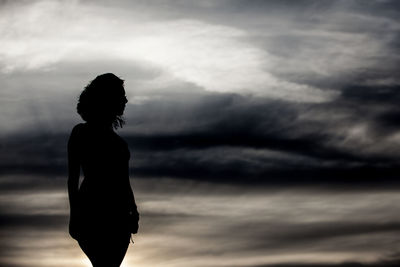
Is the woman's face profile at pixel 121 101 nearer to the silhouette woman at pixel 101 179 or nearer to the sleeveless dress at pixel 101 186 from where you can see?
the silhouette woman at pixel 101 179

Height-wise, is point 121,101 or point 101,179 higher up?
point 121,101

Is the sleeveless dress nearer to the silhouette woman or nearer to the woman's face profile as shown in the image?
the silhouette woman

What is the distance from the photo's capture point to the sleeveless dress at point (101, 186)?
25.1ft

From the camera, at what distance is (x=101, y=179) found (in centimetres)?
770

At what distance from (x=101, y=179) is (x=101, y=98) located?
0.75m

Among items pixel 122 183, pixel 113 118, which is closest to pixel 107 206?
pixel 122 183

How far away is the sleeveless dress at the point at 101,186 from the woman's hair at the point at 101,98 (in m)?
0.14

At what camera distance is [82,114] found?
7.81 meters

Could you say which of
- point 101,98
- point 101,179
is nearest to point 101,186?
point 101,179

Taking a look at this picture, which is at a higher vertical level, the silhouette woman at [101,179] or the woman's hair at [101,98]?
the woman's hair at [101,98]

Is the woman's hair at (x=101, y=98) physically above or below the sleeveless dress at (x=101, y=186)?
above

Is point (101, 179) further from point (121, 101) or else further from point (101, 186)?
point (121, 101)

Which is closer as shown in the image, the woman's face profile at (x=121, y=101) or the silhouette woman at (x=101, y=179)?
the silhouette woman at (x=101, y=179)

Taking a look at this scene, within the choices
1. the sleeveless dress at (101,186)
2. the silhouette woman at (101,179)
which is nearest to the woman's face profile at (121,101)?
the silhouette woman at (101,179)
